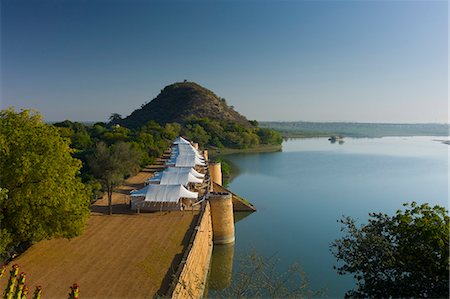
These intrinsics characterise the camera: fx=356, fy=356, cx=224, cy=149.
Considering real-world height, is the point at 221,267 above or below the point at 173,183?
below

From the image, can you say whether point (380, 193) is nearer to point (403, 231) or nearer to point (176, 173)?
point (176, 173)

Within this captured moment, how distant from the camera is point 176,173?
23438 mm

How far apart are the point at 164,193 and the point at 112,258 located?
6600mm

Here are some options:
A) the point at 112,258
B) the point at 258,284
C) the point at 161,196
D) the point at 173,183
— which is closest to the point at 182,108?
the point at 173,183

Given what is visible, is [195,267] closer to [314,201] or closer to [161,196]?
[161,196]

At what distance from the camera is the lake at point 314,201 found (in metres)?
17.7

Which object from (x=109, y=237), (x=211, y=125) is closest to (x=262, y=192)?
(x=109, y=237)

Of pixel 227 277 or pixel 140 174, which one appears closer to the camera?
pixel 227 277

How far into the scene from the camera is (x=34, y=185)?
37.6 ft

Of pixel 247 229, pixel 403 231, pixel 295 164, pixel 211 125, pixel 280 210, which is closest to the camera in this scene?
pixel 403 231

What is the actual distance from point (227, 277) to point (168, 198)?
4.89 meters

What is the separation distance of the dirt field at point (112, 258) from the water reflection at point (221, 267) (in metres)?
2.59

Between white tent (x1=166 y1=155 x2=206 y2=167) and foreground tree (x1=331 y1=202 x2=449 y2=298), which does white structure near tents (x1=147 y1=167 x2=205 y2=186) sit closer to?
white tent (x1=166 y1=155 x2=206 y2=167)

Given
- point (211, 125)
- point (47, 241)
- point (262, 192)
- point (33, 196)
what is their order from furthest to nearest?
point (211, 125)
point (262, 192)
point (47, 241)
point (33, 196)
